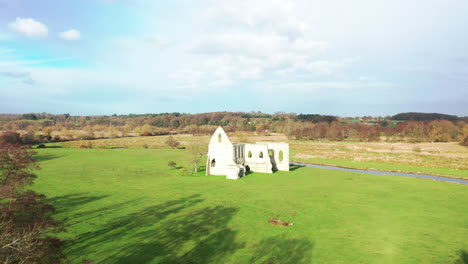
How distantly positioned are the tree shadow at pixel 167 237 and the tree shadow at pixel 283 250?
4.81 feet

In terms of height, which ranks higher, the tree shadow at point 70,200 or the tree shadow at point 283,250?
the tree shadow at point 70,200

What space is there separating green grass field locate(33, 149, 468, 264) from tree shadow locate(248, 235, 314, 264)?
0.06 m

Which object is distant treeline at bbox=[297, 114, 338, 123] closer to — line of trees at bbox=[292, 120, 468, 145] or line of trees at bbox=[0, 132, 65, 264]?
line of trees at bbox=[292, 120, 468, 145]

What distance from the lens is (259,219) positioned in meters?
20.3

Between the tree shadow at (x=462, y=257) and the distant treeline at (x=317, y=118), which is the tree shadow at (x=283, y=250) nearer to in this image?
the tree shadow at (x=462, y=257)

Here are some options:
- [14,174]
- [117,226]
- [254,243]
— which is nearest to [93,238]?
[117,226]

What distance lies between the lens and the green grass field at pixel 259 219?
15.0 meters

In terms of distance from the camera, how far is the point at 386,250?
15.5 metres

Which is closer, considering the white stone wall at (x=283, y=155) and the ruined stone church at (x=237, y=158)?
the ruined stone church at (x=237, y=158)

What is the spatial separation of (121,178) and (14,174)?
917 inches

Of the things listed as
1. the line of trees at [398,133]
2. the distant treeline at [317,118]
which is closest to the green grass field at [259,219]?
the line of trees at [398,133]

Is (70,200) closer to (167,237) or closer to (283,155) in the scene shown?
(167,237)

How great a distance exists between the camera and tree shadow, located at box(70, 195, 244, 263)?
1468 centimetres

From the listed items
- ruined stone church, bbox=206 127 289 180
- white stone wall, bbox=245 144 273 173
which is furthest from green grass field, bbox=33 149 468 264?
white stone wall, bbox=245 144 273 173
